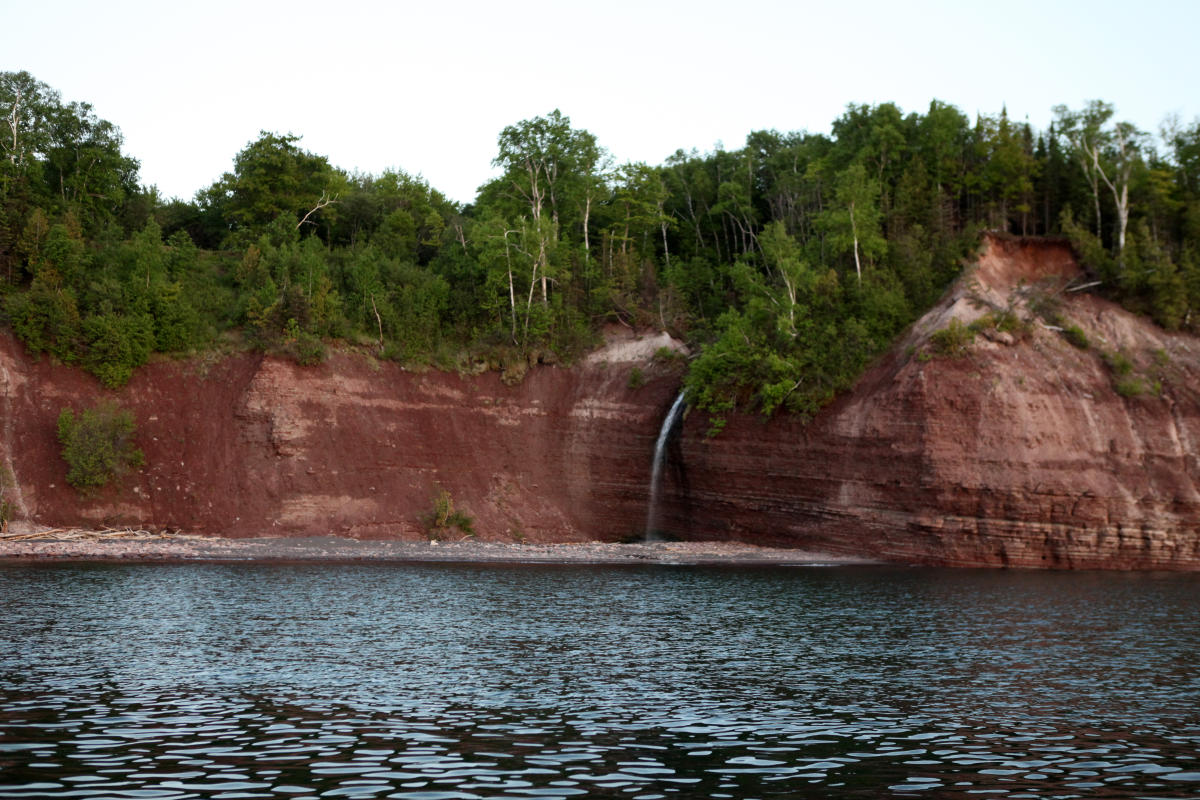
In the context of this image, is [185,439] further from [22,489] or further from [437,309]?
[437,309]

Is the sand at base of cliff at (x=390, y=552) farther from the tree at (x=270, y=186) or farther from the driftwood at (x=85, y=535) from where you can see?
the tree at (x=270, y=186)

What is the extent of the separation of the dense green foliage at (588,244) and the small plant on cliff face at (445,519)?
10240mm

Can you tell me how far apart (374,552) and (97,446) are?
1559 cm

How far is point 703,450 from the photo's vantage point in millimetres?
56750

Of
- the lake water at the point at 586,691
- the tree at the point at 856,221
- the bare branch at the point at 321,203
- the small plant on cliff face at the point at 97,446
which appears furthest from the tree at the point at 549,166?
the lake water at the point at 586,691

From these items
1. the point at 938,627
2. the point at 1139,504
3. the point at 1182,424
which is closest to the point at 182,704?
the point at 938,627

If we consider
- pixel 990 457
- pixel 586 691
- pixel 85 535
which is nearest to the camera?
pixel 586 691

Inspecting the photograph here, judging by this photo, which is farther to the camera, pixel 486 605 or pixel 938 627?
pixel 486 605

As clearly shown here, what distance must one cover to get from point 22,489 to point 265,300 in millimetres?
16538

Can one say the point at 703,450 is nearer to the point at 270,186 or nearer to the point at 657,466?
the point at 657,466

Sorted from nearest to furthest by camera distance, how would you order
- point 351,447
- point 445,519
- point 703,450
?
point 445,519 < point 703,450 < point 351,447

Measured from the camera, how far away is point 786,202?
7206 centimetres

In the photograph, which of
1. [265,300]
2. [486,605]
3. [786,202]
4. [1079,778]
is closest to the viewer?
[1079,778]

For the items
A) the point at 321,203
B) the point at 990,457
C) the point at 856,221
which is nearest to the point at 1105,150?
the point at 856,221
